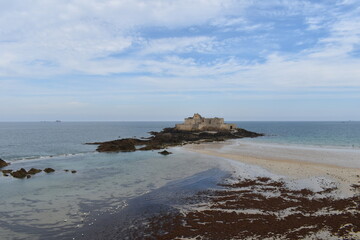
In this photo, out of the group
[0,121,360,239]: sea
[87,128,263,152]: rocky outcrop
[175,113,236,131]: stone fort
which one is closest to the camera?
[0,121,360,239]: sea

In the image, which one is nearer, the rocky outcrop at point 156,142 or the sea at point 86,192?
the sea at point 86,192

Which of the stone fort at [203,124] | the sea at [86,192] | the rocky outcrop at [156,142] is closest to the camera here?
the sea at [86,192]

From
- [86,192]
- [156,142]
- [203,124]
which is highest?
[203,124]

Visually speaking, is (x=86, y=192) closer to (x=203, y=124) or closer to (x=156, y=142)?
(x=156, y=142)

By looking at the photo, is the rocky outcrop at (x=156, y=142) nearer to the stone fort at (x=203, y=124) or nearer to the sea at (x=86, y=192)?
the stone fort at (x=203, y=124)

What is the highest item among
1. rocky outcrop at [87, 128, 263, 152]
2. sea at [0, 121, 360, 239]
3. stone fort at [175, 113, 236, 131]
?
stone fort at [175, 113, 236, 131]

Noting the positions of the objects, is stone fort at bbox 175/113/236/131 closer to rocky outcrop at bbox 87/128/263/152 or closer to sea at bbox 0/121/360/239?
rocky outcrop at bbox 87/128/263/152

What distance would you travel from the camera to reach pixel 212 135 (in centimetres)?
7319

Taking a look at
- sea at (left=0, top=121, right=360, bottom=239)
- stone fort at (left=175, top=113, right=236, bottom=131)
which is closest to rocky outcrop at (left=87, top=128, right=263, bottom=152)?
stone fort at (left=175, top=113, right=236, bottom=131)

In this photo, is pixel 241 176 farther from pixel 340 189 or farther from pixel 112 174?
pixel 112 174

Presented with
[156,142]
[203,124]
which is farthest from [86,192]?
[203,124]

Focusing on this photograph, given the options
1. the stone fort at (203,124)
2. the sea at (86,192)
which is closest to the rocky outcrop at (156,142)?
Result: the stone fort at (203,124)

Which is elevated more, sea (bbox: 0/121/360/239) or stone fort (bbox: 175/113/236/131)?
stone fort (bbox: 175/113/236/131)

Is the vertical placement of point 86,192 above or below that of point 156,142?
below
